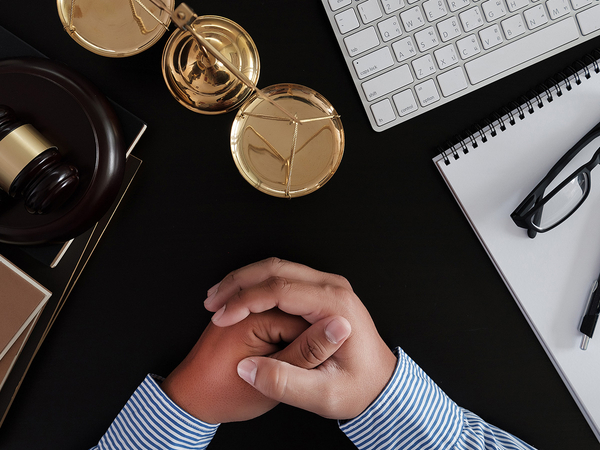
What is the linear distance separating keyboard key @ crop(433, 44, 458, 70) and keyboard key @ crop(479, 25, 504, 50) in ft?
0.15

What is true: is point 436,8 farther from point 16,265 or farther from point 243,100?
point 16,265

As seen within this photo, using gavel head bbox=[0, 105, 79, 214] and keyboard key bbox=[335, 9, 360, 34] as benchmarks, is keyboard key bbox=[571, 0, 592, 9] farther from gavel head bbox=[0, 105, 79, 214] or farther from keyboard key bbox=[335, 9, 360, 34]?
gavel head bbox=[0, 105, 79, 214]

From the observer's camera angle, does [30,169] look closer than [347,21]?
Yes

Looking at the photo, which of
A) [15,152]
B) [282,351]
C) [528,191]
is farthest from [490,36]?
[15,152]

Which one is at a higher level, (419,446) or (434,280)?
(434,280)

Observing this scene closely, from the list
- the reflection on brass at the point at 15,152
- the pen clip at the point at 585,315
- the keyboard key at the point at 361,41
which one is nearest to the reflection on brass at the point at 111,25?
the reflection on brass at the point at 15,152

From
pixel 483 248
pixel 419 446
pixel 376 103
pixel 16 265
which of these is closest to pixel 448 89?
pixel 376 103

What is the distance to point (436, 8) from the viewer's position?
0.58 meters

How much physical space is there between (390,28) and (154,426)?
27.0 inches

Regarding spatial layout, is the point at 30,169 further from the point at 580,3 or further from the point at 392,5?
the point at 580,3

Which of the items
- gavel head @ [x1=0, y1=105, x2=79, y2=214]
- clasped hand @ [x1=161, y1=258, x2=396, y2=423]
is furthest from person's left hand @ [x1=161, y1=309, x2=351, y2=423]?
gavel head @ [x1=0, y1=105, x2=79, y2=214]

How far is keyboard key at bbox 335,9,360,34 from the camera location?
0.59m

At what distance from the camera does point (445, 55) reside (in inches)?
23.2

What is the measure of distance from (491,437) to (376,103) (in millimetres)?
545
